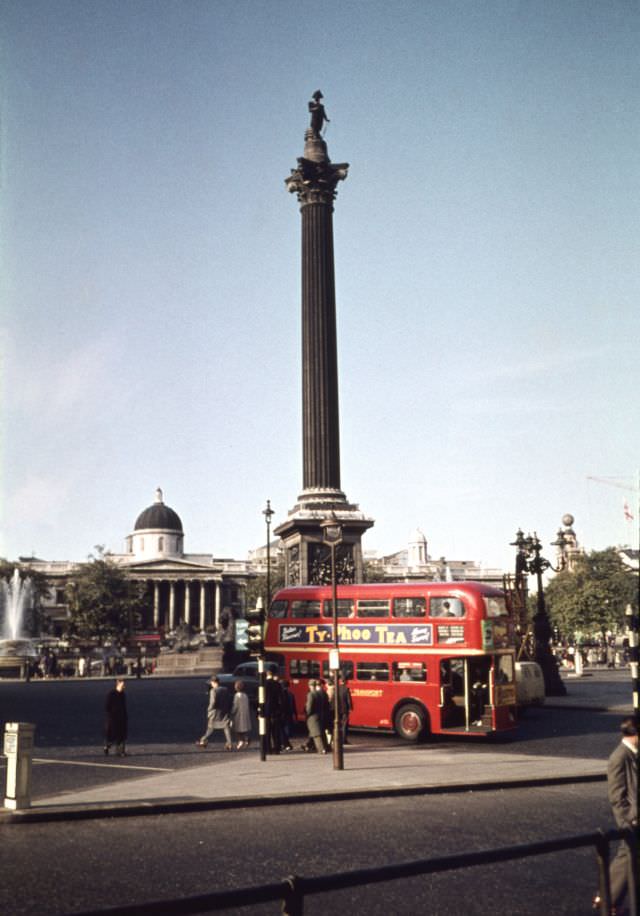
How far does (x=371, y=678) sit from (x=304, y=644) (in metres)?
2.65

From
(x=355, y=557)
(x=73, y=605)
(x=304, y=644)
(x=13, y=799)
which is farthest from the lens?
(x=73, y=605)

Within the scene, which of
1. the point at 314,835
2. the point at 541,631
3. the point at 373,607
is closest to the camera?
the point at 314,835

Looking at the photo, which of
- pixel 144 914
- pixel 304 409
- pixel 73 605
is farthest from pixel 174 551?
pixel 144 914

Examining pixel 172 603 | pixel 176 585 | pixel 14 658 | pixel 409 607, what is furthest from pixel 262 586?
pixel 409 607

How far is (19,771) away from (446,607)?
→ 13447 mm

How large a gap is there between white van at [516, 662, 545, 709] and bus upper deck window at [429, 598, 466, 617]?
9361mm

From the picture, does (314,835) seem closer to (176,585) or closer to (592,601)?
(592,601)

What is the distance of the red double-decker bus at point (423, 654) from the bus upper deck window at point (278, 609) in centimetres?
133

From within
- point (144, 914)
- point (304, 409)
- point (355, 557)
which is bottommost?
point (144, 914)

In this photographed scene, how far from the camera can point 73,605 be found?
104250 millimetres

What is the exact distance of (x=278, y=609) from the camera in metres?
30.4

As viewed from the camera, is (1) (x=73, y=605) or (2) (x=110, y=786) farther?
(1) (x=73, y=605)

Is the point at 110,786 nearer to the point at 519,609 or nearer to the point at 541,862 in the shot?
the point at 541,862

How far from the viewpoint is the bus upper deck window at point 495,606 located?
26064 mm
